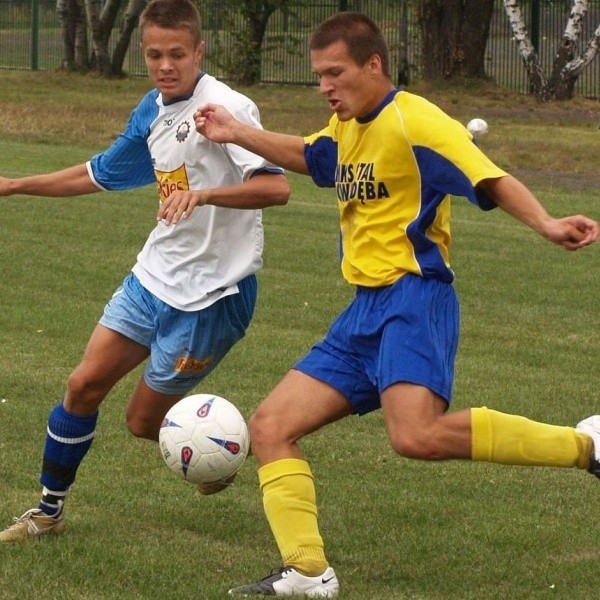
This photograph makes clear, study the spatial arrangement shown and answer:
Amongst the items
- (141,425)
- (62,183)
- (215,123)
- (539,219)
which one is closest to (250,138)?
(215,123)

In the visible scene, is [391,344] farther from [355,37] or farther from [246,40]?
[246,40]

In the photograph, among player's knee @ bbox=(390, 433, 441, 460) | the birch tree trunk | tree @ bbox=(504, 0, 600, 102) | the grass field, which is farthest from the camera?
the birch tree trunk

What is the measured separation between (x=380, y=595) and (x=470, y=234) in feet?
33.4

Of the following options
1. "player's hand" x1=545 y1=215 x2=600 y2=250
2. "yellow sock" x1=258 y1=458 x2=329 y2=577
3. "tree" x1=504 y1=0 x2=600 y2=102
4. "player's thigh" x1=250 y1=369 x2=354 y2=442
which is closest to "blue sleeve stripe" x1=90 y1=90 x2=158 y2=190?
"player's thigh" x1=250 y1=369 x2=354 y2=442

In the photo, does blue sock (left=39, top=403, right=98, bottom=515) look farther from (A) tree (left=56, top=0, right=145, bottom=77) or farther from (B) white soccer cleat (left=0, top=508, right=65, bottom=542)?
(A) tree (left=56, top=0, right=145, bottom=77)

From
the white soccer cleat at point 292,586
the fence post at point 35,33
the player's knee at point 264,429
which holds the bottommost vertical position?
the fence post at point 35,33

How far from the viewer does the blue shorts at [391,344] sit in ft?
16.4

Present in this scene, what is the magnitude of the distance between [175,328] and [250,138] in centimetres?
86

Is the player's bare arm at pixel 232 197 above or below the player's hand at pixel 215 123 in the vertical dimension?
below

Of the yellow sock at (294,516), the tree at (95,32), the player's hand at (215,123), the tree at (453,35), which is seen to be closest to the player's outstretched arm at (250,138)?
the player's hand at (215,123)

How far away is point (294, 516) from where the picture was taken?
502 centimetres

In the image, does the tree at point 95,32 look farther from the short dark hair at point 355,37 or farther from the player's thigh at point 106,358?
the short dark hair at point 355,37

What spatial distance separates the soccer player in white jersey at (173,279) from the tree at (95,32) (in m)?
31.2

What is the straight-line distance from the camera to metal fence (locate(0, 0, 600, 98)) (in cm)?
3469
